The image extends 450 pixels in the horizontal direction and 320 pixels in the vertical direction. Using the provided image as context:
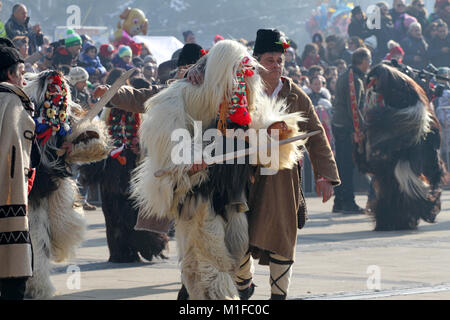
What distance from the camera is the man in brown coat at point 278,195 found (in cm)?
648

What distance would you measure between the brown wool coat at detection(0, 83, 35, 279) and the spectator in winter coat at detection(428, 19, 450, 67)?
1491cm

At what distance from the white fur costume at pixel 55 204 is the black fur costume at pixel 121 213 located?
1.62 m

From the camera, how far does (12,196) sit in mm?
5852

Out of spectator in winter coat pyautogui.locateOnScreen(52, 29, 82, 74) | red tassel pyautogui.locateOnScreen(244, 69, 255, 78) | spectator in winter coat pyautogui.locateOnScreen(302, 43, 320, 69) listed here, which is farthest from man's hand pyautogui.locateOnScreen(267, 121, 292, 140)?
spectator in winter coat pyautogui.locateOnScreen(302, 43, 320, 69)

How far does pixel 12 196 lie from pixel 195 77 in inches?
55.5

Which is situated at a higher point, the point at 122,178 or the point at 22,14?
the point at 22,14

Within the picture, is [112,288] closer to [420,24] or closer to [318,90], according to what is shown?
[318,90]

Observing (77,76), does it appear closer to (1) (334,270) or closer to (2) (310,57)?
(1) (334,270)

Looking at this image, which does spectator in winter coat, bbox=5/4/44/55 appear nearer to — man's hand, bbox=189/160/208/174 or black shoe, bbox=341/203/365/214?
black shoe, bbox=341/203/365/214

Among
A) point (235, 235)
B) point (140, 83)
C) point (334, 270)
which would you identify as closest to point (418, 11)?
point (140, 83)

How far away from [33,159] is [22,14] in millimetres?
8604

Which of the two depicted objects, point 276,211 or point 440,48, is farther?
point 440,48

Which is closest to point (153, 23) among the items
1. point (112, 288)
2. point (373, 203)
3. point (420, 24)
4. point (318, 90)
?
point (420, 24)
